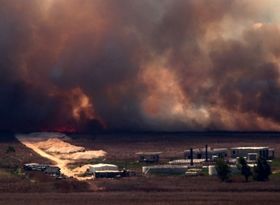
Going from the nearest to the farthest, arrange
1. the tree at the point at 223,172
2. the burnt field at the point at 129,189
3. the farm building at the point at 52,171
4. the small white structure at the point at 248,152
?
the burnt field at the point at 129,189, the tree at the point at 223,172, the farm building at the point at 52,171, the small white structure at the point at 248,152

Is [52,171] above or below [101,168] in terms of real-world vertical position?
below

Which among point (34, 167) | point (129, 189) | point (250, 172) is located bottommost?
point (129, 189)

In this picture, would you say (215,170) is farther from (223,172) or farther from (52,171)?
(52,171)

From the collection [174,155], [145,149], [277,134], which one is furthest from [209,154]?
[277,134]

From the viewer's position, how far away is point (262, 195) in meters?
74.6

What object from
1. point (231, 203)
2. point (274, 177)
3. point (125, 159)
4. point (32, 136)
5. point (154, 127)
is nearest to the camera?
point (231, 203)

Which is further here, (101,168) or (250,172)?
(101,168)

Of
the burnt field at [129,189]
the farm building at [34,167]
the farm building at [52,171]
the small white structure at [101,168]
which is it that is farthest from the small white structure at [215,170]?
the farm building at [34,167]

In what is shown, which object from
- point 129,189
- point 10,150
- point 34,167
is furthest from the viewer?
point 10,150

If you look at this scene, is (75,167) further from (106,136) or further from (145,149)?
(106,136)

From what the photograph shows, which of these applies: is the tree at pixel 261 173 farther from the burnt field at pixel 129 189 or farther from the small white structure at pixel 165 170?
the small white structure at pixel 165 170

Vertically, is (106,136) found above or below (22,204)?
above

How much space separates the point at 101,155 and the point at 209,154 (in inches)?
624

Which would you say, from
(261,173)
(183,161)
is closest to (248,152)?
(183,161)
